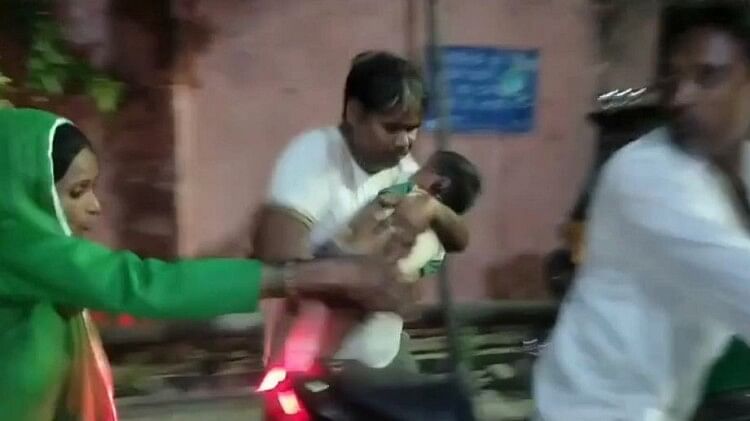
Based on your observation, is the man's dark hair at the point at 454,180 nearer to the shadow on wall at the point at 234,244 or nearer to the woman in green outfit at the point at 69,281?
the woman in green outfit at the point at 69,281

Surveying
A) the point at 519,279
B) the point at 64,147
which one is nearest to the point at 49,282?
the point at 64,147

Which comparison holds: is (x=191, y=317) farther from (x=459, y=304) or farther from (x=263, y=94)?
(x=459, y=304)

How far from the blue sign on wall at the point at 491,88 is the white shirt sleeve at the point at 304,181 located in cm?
135

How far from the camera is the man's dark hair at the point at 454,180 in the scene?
160 cm

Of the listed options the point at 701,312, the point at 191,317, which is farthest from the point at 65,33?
the point at 701,312

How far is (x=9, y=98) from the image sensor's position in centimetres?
254

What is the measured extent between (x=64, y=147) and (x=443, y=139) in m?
1.00

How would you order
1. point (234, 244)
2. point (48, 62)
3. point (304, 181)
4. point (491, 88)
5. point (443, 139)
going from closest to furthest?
1. point (304, 181)
2. point (443, 139)
3. point (48, 62)
4. point (234, 244)
5. point (491, 88)

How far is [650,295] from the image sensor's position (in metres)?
1.09

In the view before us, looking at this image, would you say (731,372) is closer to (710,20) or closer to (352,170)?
(710,20)

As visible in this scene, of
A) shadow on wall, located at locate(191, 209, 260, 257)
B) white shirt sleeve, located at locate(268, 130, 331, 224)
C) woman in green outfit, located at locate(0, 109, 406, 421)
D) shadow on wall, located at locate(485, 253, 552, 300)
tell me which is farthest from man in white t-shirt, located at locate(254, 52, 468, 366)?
shadow on wall, located at locate(485, 253, 552, 300)

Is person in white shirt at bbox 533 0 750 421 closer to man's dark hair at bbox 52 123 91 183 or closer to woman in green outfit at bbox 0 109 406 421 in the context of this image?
woman in green outfit at bbox 0 109 406 421

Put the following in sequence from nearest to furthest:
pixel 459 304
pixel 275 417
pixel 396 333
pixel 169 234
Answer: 1. pixel 275 417
2. pixel 396 333
3. pixel 169 234
4. pixel 459 304

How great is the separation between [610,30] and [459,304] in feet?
3.02
